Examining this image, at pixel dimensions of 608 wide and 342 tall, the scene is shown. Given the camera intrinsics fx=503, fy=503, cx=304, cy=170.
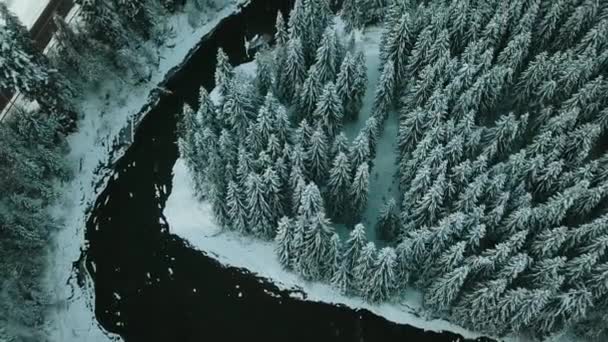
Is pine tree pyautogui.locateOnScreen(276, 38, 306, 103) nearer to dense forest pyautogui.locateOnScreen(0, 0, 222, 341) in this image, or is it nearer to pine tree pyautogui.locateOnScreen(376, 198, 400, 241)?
pine tree pyautogui.locateOnScreen(376, 198, 400, 241)

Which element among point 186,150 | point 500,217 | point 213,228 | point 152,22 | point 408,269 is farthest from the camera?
point 152,22

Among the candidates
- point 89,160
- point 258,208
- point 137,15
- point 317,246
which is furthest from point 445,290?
point 137,15

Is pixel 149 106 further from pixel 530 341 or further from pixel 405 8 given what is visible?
pixel 530 341

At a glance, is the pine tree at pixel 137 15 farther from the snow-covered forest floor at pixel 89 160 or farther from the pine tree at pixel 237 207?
the pine tree at pixel 237 207

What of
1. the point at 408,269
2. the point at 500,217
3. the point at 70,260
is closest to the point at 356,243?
the point at 408,269

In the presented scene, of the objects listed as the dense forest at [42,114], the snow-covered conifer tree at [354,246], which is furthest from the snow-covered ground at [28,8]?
the snow-covered conifer tree at [354,246]

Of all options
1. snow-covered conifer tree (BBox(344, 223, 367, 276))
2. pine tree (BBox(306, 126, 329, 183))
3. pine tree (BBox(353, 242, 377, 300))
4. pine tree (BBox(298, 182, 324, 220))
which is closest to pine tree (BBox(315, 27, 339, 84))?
pine tree (BBox(306, 126, 329, 183))
